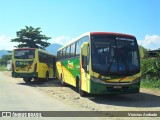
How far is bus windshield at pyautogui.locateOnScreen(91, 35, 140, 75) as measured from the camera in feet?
52.7

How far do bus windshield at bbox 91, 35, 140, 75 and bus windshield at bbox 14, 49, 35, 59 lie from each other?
12.3 meters

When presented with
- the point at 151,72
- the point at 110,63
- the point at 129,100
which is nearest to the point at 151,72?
the point at 151,72

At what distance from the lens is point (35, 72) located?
28.0 metres

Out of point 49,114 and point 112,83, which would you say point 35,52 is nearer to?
point 112,83

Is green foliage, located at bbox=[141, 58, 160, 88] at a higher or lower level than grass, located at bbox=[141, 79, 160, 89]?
higher

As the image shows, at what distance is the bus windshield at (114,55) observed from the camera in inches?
633

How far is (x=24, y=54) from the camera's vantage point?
28.0m

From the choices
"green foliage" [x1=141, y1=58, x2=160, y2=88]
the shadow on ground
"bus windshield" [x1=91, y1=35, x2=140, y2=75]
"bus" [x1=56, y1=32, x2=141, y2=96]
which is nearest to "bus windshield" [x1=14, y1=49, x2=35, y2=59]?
"green foliage" [x1=141, y1=58, x2=160, y2=88]

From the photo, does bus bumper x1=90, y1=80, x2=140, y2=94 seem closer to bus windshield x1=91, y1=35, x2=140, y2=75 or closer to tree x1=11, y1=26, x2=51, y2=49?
bus windshield x1=91, y1=35, x2=140, y2=75

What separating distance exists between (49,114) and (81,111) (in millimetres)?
1419

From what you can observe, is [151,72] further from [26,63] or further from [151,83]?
[26,63]

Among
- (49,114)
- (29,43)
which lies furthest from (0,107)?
(29,43)

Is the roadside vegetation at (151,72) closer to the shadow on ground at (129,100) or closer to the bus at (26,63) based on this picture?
the shadow on ground at (129,100)

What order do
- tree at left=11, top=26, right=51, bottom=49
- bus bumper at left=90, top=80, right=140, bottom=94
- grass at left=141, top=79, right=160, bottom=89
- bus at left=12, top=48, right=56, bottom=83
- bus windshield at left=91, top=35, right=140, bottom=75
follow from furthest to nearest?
tree at left=11, top=26, right=51, bottom=49 < bus at left=12, top=48, right=56, bottom=83 < grass at left=141, top=79, right=160, bottom=89 < bus windshield at left=91, top=35, right=140, bottom=75 < bus bumper at left=90, top=80, right=140, bottom=94
